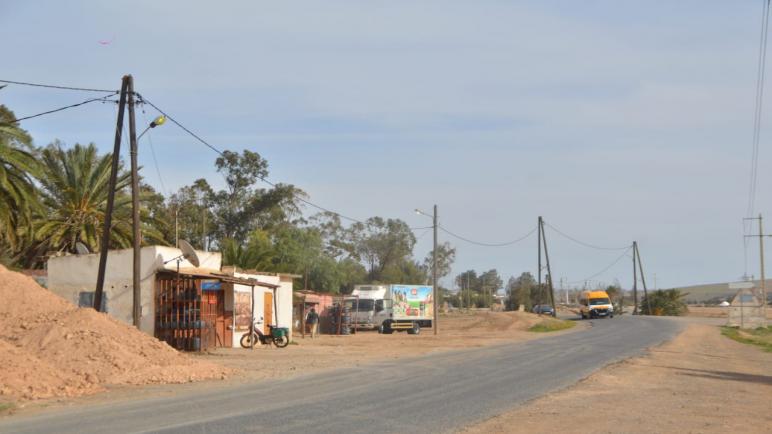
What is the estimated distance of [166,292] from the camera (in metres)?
30.0

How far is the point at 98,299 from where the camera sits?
2558 centimetres

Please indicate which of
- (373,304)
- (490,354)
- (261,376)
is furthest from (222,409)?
(373,304)

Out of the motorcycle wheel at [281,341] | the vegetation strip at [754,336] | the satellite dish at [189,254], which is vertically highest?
the satellite dish at [189,254]

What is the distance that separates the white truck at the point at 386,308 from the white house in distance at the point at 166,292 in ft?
67.6

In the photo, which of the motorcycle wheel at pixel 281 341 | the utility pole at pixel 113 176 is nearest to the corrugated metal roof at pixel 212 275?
the motorcycle wheel at pixel 281 341

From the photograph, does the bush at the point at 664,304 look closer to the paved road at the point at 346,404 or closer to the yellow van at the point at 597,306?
the yellow van at the point at 597,306

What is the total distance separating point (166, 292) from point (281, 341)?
5531 mm

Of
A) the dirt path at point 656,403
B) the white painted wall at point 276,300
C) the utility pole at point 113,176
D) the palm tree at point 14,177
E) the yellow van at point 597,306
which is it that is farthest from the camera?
the yellow van at point 597,306

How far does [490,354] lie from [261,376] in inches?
428

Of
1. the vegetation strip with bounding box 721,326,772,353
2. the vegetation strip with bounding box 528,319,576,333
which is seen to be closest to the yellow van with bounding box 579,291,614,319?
the vegetation strip with bounding box 528,319,576,333

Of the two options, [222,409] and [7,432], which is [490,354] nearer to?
[222,409]

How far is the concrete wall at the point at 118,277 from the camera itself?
97.8ft

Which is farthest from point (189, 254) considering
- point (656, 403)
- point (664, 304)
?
point (664, 304)

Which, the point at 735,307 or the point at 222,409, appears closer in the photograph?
the point at 222,409
